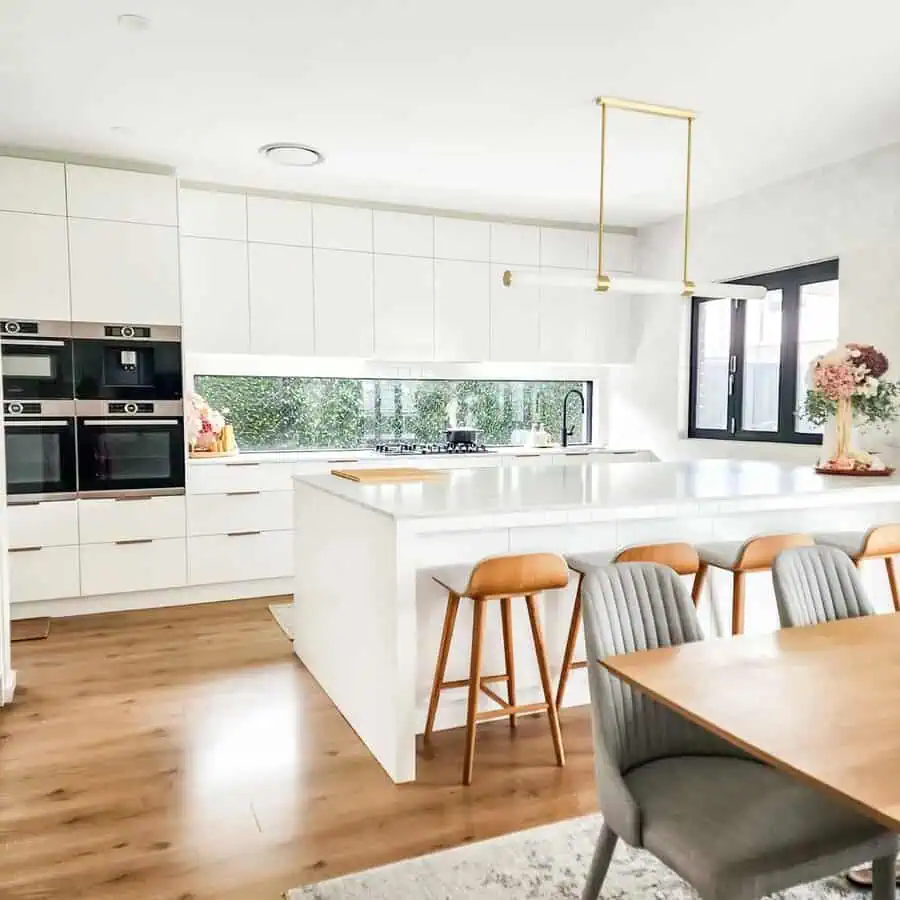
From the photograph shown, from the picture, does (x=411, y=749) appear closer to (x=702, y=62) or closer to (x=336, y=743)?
(x=336, y=743)

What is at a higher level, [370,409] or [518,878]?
[370,409]

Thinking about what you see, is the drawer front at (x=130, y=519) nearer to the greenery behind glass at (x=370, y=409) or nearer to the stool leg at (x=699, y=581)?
the greenery behind glass at (x=370, y=409)

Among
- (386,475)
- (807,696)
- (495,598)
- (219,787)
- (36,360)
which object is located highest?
(36,360)

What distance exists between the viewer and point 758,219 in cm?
483

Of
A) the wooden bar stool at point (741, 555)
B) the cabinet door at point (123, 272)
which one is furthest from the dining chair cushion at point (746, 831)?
the cabinet door at point (123, 272)

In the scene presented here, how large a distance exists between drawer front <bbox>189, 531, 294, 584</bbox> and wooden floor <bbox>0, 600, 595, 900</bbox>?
1.08 meters

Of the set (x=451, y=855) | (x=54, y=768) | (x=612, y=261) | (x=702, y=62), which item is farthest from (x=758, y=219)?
(x=54, y=768)

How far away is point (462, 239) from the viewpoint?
550 cm

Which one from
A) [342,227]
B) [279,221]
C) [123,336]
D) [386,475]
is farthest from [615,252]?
[123,336]

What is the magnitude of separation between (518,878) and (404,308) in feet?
13.1

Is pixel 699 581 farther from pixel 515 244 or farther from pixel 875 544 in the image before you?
pixel 515 244

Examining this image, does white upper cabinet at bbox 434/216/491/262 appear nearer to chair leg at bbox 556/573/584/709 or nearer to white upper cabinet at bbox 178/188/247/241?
white upper cabinet at bbox 178/188/247/241

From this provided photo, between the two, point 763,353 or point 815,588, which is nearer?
point 815,588

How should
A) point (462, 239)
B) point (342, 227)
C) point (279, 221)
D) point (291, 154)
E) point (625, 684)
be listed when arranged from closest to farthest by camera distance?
point (625, 684), point (291, 154), point (279, 221), point (342, 227), point (462, 239)
